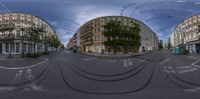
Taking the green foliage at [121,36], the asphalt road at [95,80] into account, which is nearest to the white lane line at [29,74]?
the asphalt road at [95,80]

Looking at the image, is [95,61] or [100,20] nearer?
[100,20]

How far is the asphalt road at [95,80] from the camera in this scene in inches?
119

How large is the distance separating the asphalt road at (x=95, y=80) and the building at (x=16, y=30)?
0.61m

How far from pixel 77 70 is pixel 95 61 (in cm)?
49

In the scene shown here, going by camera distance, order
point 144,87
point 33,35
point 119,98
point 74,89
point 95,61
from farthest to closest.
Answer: point 95,61
point 33,35
point 144,87
point 74,89
point 119,98

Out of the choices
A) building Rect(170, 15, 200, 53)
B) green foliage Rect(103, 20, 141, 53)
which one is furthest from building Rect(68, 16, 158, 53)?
building Rect(170, 15, 200, 53)

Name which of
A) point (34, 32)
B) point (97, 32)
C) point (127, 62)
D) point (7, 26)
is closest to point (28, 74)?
point (34, 32)

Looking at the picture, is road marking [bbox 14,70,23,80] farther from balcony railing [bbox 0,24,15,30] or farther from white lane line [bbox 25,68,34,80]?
balcony railing [bbox 0,24,15,30]

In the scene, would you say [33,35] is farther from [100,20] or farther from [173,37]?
[173,37]

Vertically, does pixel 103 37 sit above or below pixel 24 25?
below

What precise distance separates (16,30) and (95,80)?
160cm

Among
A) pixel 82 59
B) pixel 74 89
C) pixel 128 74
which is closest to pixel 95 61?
pixel 82 59

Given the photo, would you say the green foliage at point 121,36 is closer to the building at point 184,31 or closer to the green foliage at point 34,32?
the building at point 184,31

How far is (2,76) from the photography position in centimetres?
430
